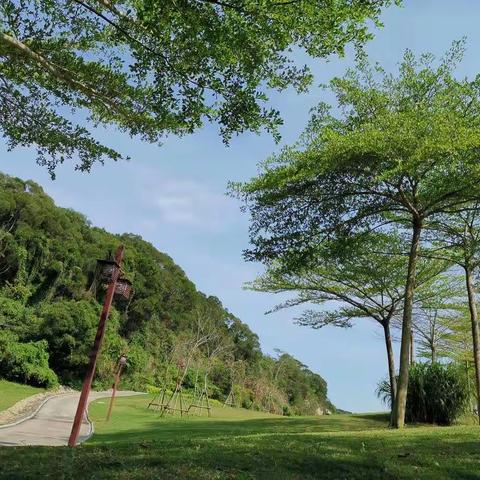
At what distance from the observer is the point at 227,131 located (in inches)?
255

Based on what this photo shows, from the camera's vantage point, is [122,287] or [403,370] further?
[403,370]

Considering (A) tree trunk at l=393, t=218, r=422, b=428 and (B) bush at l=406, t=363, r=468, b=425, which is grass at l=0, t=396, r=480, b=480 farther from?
(B) bush at l=406, t=363, r=468, b=425

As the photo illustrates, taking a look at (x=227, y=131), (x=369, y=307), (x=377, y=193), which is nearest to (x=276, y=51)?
(x=227, y=131)

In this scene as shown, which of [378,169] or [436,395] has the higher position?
[378,169]

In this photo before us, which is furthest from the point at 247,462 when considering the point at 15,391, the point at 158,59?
the point at 15,391

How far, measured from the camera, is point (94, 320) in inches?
1614

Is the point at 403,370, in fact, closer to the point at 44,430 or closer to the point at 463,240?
the point at 463,240

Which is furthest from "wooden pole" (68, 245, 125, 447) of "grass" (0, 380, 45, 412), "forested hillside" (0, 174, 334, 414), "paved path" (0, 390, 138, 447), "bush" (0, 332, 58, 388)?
"bush" (0, 332, 58, 388)

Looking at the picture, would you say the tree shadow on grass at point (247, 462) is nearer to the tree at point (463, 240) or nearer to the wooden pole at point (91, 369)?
the wooden pole at point (91, 369)

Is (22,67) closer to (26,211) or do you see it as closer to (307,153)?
(307,153)

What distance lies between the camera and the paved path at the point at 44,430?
12422 mm

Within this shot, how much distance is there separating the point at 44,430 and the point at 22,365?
1944 cm

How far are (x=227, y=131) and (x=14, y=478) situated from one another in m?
4.31

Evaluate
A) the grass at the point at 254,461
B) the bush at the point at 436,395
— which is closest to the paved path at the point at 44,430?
the grass at the point at 254,461
